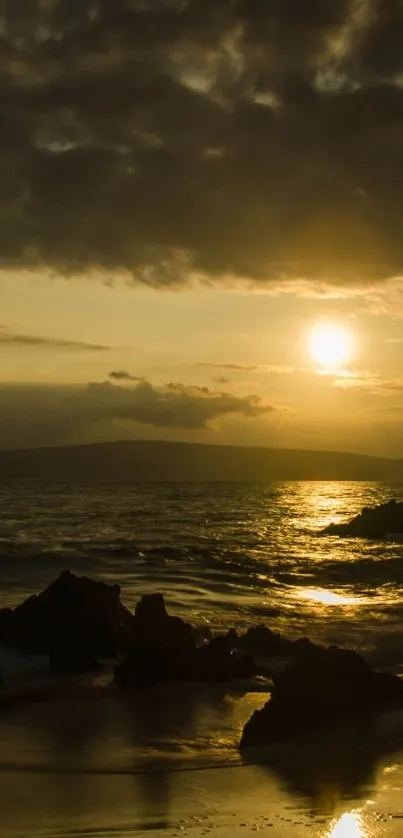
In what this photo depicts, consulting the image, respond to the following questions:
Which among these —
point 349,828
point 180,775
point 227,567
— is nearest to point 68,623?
point 180,775

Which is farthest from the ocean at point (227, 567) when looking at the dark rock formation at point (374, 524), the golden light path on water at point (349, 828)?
the golden light path on water at point (349, 828)

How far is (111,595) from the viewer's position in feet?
56.0

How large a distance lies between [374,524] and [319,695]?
4741 cm

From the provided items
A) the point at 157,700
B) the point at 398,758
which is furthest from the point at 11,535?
the point at 398,758

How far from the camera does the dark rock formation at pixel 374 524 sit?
56.8 m

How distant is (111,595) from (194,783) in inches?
327

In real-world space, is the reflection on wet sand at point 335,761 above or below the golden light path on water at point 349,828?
below

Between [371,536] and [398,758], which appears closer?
[398,758]

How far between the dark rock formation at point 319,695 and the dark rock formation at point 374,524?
4456cm

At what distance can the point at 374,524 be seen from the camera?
190 feet

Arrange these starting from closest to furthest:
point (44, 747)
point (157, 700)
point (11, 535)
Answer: point (44, 747) → point (157, 700) → point (11, 535)

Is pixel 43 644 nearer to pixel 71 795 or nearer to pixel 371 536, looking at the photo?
pixel 71 795

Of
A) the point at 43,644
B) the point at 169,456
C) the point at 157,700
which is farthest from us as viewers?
the point at 169,456

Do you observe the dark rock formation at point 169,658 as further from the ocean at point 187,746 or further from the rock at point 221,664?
the ocean at point 187,746
